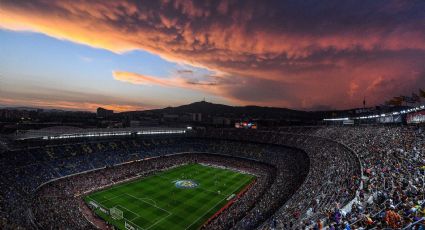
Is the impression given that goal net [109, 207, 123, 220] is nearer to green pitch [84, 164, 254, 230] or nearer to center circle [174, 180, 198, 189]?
green pitch [84, 164, 254, 230]

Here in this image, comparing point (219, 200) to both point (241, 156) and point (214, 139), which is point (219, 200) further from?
point (214, 139)

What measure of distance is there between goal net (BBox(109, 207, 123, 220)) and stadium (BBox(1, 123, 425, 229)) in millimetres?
169

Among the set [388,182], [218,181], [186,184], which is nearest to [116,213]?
[186,184]

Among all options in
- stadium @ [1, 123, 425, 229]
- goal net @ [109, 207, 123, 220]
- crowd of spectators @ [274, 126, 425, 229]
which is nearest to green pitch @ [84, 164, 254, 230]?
stadium @ [1, 123, 425, 229]

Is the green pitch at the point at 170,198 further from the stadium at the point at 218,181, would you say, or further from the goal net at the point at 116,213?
the goal net at the point at 116,213

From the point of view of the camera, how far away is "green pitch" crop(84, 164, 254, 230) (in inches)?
1387

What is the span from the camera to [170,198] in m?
43.2

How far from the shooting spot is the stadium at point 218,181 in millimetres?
20516

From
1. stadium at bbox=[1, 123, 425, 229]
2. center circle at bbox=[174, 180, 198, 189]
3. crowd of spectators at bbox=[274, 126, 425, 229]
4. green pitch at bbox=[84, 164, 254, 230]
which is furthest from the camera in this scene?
center circle at bbox=[174, 180, 198, 189]

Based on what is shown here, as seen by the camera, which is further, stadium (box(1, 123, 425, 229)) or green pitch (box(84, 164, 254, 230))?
green pitch (box(84, 164, 254, 230))

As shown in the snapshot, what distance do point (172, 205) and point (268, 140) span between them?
4013 cm

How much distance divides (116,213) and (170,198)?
10.1 meters

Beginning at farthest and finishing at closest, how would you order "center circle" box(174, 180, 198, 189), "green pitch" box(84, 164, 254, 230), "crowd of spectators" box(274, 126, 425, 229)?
"center circle" box(174, 180, 198, 189) → "green pitch" box(84, 164, 254, 230) → "crowd of spectators" box(274, 126, 425, 229)

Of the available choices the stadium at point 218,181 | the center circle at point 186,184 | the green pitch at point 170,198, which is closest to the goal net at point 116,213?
the stadium at point 218,181
